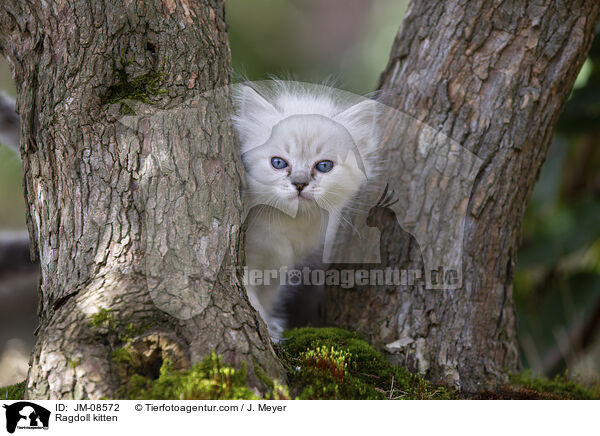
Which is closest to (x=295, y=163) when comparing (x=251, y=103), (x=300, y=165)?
(x=300, y=165)

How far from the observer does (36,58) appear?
1.72 m

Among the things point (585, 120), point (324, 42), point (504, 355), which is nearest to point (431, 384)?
point (504, 355)

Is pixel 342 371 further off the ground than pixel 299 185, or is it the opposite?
pixel 299 185

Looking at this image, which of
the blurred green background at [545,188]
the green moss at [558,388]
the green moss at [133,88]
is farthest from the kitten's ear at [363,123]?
the green moss at [558,388]

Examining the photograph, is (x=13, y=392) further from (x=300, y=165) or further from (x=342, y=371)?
(x=300, y=165)

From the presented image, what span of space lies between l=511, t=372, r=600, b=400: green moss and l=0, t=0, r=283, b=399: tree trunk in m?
1.17

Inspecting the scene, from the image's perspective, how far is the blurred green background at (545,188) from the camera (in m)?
3.28

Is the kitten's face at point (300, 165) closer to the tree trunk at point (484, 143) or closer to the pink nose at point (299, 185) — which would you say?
the pink nose at point (299, 185)

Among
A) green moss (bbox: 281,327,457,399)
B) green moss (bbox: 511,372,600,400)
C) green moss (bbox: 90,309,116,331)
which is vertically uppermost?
green moss (bbox: 90,309,116,331)

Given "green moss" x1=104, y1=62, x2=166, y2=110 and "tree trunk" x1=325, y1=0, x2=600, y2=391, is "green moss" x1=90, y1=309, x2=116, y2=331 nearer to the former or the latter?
"green moss" x1=104, y1=62, x2=166, y2=110

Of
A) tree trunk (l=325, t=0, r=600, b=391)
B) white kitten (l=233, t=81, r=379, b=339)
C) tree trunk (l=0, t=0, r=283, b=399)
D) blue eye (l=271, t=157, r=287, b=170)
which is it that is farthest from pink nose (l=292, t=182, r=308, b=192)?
tree trunk (l=325, t=0, r=600, b=391)

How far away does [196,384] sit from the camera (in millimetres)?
1296

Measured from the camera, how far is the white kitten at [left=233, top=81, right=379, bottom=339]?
2.06 meters

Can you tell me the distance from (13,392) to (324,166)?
134 centimetres
